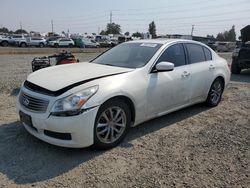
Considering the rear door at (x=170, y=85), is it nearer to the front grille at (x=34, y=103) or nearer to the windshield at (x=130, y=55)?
the windshield at (x=130, y=55)

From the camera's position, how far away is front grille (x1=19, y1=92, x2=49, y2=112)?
3572 mm

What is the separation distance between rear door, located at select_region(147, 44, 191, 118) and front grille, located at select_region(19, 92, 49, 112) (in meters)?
1.58

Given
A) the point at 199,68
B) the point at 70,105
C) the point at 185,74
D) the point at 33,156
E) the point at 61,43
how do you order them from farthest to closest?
the point at 61,43, the point at 199,68, the point at 185,74, the point at 33,156, the point at 70,105

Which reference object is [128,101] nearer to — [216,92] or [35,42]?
[216,92]

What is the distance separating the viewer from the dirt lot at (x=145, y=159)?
3203 mm

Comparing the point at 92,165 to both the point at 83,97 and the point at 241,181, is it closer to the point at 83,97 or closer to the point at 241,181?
the point at 83,97

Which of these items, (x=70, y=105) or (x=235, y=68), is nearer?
(x=70, y=105)

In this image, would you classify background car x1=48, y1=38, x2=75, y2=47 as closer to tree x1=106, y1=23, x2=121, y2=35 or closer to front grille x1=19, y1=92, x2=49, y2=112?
front grille x1=19, y1=92, x2=49, y2=112

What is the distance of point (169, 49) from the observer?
4.93 metres

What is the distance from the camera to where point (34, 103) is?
3.71 metres

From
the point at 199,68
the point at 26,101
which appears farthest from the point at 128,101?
the point at 199,68

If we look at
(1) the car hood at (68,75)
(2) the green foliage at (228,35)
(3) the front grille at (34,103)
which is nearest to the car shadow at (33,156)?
(3) the front grille at (34,103)

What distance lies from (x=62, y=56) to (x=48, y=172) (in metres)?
4.18

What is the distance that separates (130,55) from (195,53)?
1504 mm
